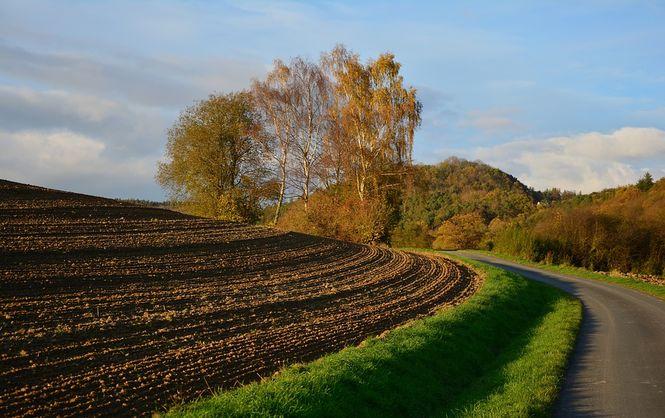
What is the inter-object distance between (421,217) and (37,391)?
8251 centimetres

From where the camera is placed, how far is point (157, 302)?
13906mm

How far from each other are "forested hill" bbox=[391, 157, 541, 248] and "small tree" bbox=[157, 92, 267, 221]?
38.7 feet

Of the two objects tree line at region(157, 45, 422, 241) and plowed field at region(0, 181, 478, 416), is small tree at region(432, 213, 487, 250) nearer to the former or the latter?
tree line at region(157, 45, 422, 241)

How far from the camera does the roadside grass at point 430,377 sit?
8008 mm

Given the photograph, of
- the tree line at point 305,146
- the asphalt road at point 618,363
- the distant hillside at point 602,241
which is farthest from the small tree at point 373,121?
the asphalt road at point 618,363

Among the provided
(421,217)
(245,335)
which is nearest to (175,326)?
(245,335)

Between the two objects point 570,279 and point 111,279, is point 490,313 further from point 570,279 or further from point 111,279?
point 570,279

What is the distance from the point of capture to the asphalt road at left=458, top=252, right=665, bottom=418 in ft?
→ 29.2

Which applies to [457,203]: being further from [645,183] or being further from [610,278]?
[610,278]

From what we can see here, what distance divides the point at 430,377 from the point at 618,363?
412 cm

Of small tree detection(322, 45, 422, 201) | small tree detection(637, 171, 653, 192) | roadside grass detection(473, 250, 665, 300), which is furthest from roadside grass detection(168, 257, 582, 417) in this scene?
small tree detection(637, 171, 653, 192)

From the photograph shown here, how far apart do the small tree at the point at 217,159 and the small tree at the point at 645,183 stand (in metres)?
38.3

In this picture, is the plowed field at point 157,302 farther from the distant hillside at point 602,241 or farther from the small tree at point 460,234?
the small tree at point 460,234

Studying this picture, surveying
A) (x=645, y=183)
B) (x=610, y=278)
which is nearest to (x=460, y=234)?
(x=645, y=183)
